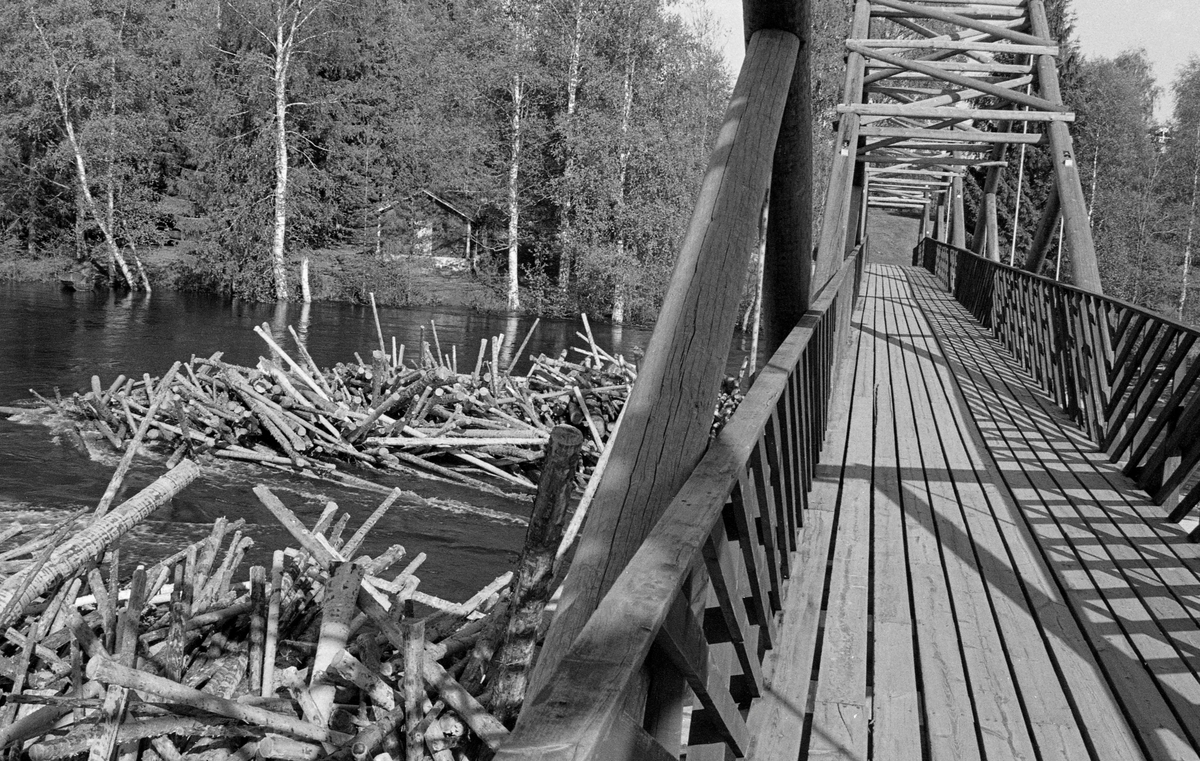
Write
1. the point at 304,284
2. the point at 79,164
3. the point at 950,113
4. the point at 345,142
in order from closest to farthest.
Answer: the point at 950,113, the point at 79,164, the point at 304,284, the point at 345,142

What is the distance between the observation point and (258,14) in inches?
1238

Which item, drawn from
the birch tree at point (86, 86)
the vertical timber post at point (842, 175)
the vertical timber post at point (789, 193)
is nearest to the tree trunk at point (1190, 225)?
→ the vertical timber post at point (842, 175)

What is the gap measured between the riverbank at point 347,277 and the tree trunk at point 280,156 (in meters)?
0.81

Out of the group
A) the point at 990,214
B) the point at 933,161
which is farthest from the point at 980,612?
the point at 990,214

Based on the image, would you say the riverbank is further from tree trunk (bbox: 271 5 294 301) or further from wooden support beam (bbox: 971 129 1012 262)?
wooden support beam (bbox: 971 129 1012 262)

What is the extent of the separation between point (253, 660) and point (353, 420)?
7.86 metres

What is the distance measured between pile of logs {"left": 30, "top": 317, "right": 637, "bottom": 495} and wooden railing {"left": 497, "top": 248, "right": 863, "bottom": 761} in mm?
8104

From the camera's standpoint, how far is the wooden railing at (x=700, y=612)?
1.43 metres

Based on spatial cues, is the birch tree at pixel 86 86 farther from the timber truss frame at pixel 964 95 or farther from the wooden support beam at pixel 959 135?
the wooden support beam at pixel 959 135

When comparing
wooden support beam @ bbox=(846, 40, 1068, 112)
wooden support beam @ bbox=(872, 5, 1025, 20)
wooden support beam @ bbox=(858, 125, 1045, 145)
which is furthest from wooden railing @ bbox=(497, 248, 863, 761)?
wooden support beam @ bbox=(872, 5, 1025, 20)

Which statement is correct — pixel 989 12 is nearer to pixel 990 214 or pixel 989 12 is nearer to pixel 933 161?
pixel 933 161

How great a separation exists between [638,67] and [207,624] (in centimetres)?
3093

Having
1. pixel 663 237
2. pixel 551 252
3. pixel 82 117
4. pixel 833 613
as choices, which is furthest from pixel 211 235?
pixel 833 613

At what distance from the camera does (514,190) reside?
1366 inches
